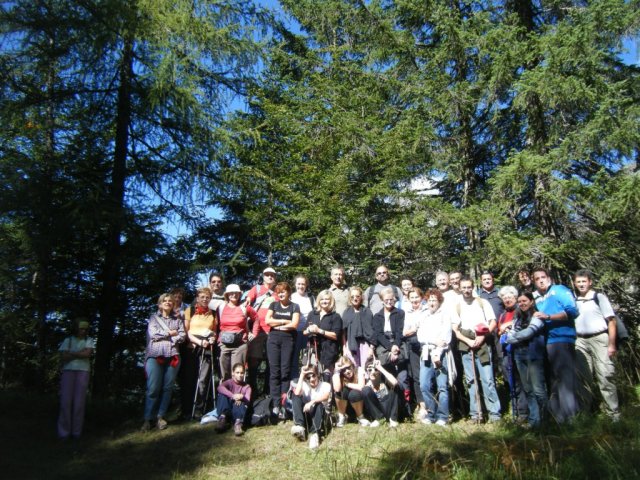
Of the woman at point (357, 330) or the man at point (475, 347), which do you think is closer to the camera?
the man at point (475, 347)

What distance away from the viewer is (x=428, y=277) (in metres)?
10.7

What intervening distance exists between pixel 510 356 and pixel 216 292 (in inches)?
174

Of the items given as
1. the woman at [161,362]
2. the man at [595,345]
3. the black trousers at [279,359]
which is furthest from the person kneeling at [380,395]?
the woman at [161,362]

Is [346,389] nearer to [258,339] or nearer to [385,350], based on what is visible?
[385,350]

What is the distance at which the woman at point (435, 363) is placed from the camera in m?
6.26

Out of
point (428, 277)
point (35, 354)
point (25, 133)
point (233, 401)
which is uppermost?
point (25, 133)

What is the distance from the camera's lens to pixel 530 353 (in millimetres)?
5766

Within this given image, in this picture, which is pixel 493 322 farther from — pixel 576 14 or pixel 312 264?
pixel 576 14

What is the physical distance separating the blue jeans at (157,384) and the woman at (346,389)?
7.85ft

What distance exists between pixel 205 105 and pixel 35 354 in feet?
20.1

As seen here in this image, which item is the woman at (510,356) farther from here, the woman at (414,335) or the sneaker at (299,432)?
the sneaker at (299,432)

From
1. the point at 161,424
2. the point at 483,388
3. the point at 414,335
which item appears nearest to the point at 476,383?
the point at 483,388

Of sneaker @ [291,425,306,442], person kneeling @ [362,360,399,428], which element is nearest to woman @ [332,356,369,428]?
person kneeling @ [362,360,399,428]

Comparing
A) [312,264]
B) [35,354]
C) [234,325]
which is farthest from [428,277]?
[35,354]
